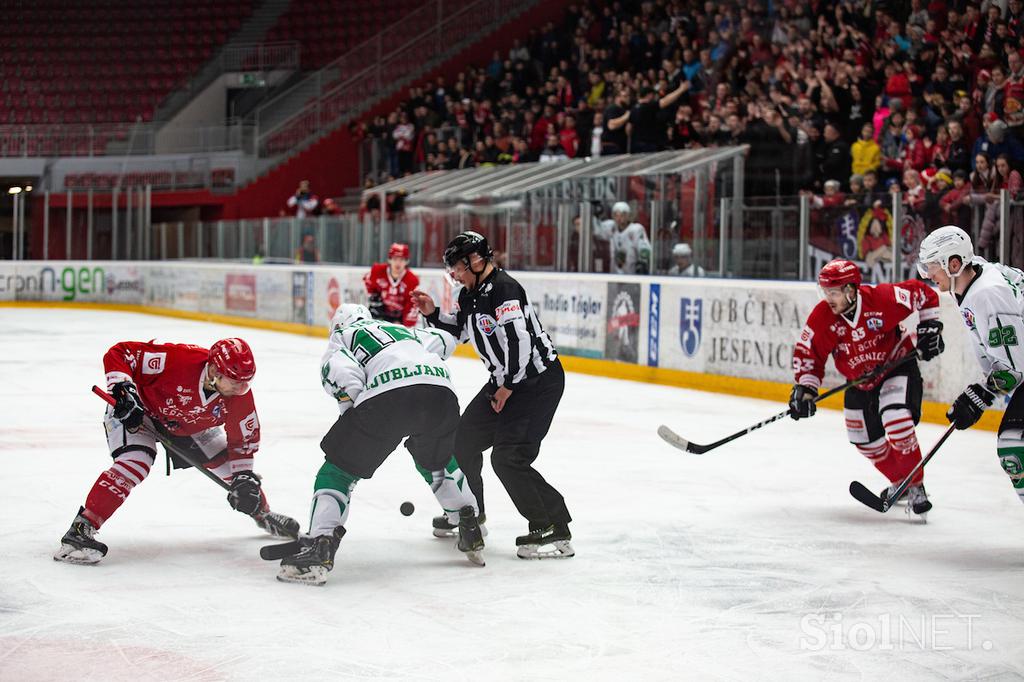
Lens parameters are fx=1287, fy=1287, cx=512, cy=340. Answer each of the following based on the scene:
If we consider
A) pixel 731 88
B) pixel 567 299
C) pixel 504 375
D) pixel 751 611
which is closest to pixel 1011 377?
pixel 751 611

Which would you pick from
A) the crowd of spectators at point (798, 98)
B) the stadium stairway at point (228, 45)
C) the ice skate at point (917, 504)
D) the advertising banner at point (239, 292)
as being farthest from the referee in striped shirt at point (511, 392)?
the stadium stairway at point (228, 45)

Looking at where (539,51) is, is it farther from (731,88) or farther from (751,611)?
(751,611)

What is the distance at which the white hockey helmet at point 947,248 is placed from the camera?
16.9ft

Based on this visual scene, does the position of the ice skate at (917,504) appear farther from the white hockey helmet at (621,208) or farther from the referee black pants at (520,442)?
the white hockey helmet at (621,208)

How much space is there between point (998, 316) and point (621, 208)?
7.58 metres

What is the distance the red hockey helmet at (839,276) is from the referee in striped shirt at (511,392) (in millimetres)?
1498

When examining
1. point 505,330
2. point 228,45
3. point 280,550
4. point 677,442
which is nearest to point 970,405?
point 677,442

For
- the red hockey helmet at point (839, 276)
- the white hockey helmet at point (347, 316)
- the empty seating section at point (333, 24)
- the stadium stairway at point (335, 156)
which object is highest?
the empty seating section at point (333, 24)

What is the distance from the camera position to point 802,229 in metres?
10.4

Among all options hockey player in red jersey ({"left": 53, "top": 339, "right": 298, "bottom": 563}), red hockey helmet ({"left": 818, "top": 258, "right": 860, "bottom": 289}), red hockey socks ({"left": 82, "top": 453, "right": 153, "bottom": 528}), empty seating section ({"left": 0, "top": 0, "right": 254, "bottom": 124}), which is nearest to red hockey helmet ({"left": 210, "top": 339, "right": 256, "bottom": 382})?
hockey player in red jersey ({"left": 53, "top": 339, "right": 298, "bottom": 563})

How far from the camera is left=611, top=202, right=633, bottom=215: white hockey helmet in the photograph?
12406mm

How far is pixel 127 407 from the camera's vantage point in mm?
4633

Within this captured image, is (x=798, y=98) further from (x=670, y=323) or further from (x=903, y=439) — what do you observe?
(x=903, y=439)

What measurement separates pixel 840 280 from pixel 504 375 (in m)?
1.79
